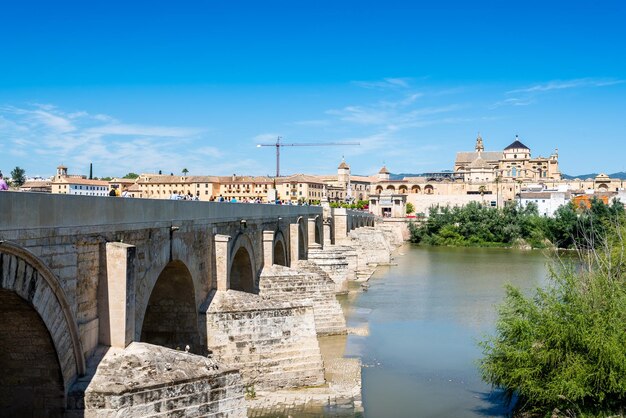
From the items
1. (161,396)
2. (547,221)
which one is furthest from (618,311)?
(547,221)

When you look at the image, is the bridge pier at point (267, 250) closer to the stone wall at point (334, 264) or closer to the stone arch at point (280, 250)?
the stone arch at point (280, 250)

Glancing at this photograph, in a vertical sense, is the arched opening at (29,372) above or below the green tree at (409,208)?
below

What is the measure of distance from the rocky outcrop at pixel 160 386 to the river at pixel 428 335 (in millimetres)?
5396

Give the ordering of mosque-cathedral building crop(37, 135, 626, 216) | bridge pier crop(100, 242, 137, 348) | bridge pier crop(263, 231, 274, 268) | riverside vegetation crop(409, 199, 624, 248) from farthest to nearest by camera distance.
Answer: mosque-cathedral building crop(37, 135, 626, 216) < riverside vegetation crop(409, 199, 624, 248) < bridge pier crop(263, 231, 274, 268) < bridge pier crop(100, 242, 137, 348)

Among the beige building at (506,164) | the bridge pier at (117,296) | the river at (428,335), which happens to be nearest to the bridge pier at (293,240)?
the river at (428,335)

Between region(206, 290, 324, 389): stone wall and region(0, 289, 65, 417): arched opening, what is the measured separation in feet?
18.3

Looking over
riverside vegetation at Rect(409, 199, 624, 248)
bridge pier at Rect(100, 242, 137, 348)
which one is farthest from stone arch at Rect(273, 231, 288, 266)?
riverside vegetation at Rect(409, 199, 624, 248)

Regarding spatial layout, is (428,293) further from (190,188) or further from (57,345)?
(190,188)

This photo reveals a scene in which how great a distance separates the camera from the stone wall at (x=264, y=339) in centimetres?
1316

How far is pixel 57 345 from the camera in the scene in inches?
285

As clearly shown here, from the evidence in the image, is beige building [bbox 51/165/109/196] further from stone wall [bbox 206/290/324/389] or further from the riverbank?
the riverbank

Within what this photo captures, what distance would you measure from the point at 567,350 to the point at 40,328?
28.6 ft

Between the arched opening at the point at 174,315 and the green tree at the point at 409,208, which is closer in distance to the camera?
the arched opening at the point at 174,315

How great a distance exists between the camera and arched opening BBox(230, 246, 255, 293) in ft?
59.1
